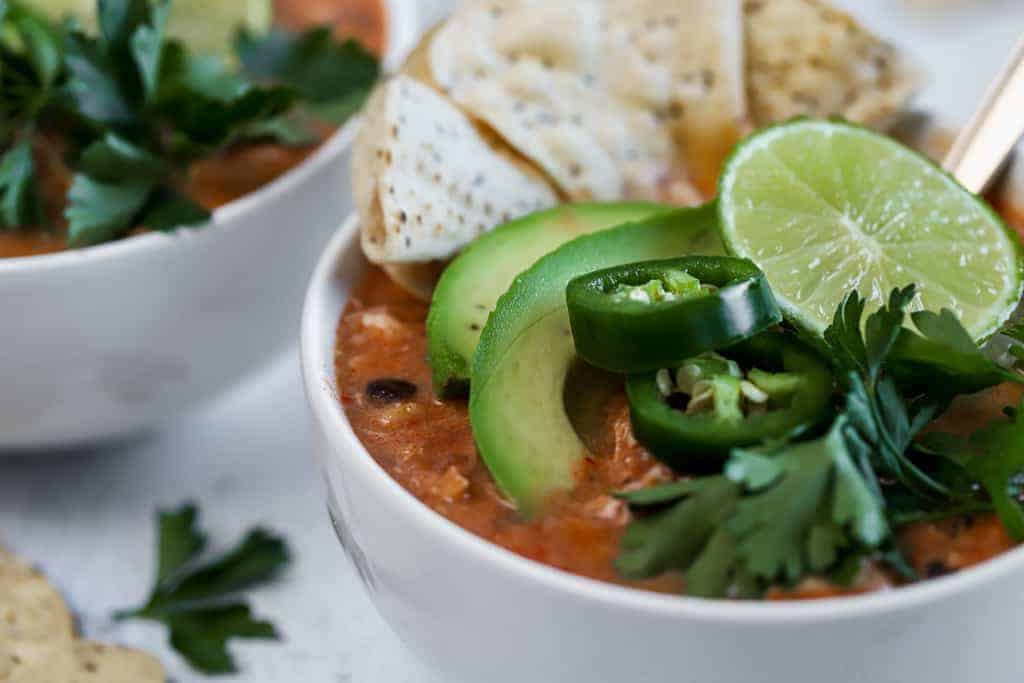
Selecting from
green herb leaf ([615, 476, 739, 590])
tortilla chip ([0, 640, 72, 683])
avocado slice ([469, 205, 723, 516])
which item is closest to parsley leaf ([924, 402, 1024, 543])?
green herb leaf ([615, 476, 739, 590])

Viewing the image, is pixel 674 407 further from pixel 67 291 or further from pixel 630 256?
pixel 67 291

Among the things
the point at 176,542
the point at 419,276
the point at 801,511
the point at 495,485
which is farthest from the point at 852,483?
the point at 176,542

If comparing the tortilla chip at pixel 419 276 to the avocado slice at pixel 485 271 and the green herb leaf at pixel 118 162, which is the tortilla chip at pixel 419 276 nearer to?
the avocado slice at pixel 485 271

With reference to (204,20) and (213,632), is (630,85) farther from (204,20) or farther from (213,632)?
(213,632)

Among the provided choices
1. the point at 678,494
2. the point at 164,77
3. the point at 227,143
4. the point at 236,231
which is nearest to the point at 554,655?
the point at 678,494

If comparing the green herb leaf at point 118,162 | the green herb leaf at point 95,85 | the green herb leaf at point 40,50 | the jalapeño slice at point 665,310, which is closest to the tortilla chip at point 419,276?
the jalapeño slice at point 665,310

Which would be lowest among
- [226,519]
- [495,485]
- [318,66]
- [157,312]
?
[226,519]

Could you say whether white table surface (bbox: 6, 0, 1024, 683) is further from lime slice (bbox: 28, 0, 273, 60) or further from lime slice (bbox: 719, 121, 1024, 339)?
lime slice (bbox: 28, 0, 273, 60)
